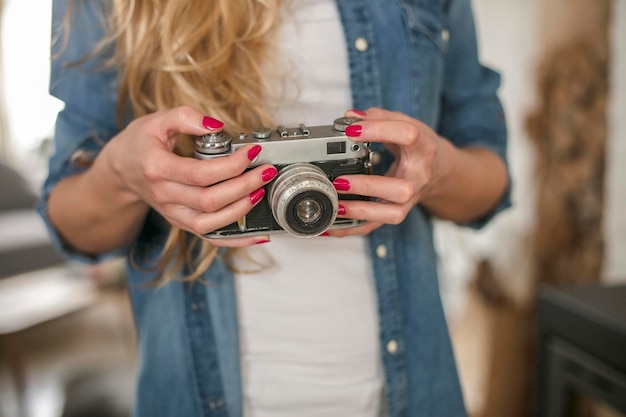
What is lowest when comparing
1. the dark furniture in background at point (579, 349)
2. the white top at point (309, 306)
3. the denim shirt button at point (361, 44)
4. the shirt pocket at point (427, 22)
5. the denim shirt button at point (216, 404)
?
the dark furniture in background at point (579, 349)

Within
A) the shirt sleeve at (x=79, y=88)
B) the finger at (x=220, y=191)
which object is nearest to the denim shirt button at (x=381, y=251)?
the finger at (x=220, y=191)

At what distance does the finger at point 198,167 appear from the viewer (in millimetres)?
510

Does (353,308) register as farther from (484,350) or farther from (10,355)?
(10,355)

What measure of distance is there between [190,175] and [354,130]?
15cm

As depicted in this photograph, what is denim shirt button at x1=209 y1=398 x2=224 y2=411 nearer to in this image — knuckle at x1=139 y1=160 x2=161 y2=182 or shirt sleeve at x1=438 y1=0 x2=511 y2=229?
knuckle at x1=139 y1=160 x2=161 y2=182

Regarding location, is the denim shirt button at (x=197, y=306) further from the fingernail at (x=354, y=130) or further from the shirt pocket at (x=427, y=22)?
the shirt pocket at (x=427, y=22)

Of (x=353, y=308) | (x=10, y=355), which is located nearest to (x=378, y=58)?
(x=353, y=308)

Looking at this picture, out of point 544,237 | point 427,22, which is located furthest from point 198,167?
point 544,237

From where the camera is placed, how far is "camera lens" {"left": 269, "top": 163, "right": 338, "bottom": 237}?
528mm

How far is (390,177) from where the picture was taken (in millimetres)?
562

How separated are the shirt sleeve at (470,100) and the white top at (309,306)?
19cm

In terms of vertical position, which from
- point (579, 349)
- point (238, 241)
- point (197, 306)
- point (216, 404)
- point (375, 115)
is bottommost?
point (579, 349)

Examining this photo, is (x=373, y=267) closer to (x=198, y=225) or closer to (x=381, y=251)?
(x=381, y=251)

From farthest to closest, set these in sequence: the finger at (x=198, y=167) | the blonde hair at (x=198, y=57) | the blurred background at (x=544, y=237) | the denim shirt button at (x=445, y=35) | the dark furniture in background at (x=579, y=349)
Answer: the blurred background at (x=544, y=237), the dark furniture in background at (x=579, y=349), the denim shirt button at (x=445, y=35), the blonde hair at (x=198, y=57), the finger at (x=198, y=167)
